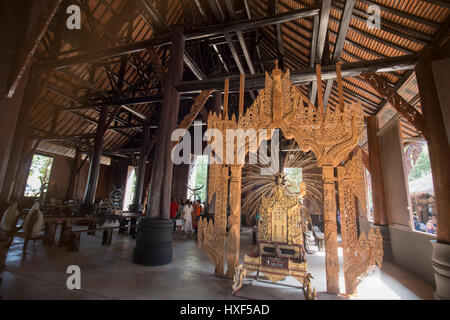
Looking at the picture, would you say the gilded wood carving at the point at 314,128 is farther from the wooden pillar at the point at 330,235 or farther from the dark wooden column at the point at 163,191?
the dark wooden column at the point at 163,191

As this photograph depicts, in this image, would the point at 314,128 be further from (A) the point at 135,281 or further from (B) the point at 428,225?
(B) the point at 428,225

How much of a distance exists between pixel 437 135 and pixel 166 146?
15.4 feet

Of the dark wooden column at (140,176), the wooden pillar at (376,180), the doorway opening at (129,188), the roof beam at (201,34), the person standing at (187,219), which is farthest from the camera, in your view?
the doorway opening at (129,188)

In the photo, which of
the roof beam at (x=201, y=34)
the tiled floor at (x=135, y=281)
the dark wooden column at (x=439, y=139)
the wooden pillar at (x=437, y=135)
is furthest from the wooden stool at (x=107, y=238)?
the wooden pillar at (x=437, y=135)

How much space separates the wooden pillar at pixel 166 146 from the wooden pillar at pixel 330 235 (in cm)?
302

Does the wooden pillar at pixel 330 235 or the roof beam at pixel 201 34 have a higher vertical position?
the roof beam at pixel 201 34

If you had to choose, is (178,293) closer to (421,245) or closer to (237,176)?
(237,176)

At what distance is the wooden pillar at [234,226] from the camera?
129 inches

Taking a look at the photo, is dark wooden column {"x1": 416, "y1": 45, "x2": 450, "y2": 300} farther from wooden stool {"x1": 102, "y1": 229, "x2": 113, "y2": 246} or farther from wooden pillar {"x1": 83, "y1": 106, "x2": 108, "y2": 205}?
wooden pillar {"x1": 83, "y1": 106, "x2": 108, "y2": 205}

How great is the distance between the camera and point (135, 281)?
2961 millimetres

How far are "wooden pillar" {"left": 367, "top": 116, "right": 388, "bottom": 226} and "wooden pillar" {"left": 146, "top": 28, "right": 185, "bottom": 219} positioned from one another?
581 cm

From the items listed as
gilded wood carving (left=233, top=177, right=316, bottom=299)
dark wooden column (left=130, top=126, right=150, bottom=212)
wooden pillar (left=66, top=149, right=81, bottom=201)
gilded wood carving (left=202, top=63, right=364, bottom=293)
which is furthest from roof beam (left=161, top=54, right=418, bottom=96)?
wooden pillar (left=66, top=149, right=81, bottom=201)

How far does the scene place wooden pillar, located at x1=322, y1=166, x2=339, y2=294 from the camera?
2832mm
